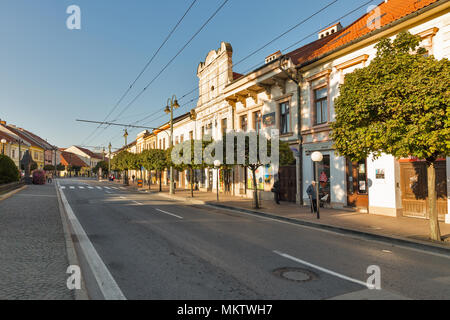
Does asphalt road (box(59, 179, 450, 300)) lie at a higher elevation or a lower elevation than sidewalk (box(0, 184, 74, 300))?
lower

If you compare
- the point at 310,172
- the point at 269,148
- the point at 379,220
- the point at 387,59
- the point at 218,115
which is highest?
the point at 218,115

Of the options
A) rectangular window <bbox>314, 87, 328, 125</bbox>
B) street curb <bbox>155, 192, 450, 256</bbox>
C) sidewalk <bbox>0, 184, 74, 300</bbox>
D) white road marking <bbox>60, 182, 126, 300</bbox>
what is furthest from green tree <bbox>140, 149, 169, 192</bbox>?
white road marking <bbox>60, 182, 126, 300</bbox>

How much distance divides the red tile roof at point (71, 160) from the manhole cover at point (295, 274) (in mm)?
111057

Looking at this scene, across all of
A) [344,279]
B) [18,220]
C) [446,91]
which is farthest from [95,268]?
[446,91]

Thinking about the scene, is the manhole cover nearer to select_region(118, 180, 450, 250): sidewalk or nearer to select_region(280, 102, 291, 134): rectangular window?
select_region(118, 180, 450, 250): sidewalk

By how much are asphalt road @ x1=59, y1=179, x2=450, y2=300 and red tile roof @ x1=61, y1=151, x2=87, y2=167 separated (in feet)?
352

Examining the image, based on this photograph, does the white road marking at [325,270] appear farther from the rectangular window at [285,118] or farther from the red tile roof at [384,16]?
the rectangular window at [285,118]

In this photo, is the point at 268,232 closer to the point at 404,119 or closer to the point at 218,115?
the point at 404,119

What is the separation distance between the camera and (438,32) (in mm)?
10789

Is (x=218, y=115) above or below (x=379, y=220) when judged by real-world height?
above

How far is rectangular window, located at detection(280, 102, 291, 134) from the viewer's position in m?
18.3

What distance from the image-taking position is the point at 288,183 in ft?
59.6

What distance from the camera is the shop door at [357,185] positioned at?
44.1 ft

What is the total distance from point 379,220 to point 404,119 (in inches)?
211
